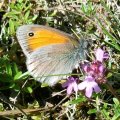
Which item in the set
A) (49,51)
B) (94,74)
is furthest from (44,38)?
(94,74)

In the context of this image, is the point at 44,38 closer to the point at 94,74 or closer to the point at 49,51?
the point at 49,51

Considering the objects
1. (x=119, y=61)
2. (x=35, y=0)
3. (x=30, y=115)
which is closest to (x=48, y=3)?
(x=35, y=0)

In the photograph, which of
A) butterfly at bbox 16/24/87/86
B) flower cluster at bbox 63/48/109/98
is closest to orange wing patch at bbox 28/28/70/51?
butterfly at bbox 16/24/87/86

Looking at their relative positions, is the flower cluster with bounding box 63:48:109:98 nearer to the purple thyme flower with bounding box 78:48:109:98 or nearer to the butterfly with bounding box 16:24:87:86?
the purple thyme flower with bounding box 78:48:109:98

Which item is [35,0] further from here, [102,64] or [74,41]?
[102,64]

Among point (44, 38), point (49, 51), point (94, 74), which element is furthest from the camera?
point (49, 51)

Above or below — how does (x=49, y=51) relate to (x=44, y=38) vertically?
below

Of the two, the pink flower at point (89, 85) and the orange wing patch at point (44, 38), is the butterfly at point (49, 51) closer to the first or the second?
the orange wing patch at point (44, 38)
